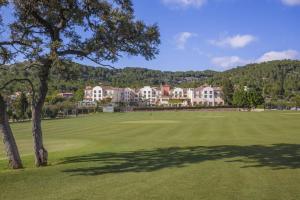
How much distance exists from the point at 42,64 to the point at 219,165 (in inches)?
317

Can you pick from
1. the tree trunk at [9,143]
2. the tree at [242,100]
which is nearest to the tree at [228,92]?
the tree at [242,100]

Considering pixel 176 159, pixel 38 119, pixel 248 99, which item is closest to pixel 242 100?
pixel 248 99

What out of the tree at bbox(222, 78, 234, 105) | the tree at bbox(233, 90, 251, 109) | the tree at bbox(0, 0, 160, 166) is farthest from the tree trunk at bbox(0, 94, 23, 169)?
Answer: the tree at bbox(222, 78, 234, 105)

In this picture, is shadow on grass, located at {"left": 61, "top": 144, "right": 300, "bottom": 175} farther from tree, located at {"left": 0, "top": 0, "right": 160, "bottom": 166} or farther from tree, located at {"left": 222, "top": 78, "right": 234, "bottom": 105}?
tree, located at {"left": 222, "top": 78, "right": 234, "bottom": 105}

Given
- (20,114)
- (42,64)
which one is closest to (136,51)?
(42,64)

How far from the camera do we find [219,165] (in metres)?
17.0

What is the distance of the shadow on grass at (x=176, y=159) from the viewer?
16.6 meters

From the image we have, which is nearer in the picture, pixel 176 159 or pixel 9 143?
pixel 9 143

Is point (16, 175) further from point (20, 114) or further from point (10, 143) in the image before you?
point (20, 114)

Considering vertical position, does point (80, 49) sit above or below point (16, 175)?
above

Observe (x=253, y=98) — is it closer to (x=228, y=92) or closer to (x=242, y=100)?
(x=242, y=100)

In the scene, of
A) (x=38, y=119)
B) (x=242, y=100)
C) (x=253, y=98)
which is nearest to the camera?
(x=38, y=119)

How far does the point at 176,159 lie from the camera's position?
63.2ft

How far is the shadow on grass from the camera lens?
54.3 feet
